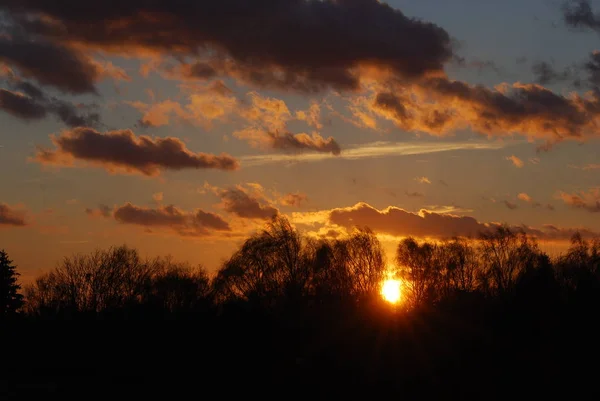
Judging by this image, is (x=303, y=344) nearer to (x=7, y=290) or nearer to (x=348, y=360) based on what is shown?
(x=348, y=360)

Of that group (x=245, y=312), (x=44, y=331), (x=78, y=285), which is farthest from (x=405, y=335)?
(x=78, y=285)

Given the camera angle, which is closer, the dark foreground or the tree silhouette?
the dark foreground

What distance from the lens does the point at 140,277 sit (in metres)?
123

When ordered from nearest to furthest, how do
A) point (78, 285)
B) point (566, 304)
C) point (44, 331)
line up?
point (566, 304), point (44, 331), point (78, 285)

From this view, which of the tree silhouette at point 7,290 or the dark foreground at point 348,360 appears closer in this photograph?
the dark foreground at point 348,360

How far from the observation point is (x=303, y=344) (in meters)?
61.7

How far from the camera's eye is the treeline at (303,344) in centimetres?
5128

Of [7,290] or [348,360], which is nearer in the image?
[348,360]

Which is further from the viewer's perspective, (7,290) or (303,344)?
(7,290)

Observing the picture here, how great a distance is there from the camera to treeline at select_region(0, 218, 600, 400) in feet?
168

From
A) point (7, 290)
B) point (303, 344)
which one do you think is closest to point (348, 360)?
point (303, 344)

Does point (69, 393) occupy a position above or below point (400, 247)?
below

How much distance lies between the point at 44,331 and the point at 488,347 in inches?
1923

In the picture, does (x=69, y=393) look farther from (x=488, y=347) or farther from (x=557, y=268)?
(x=557, y=268)
